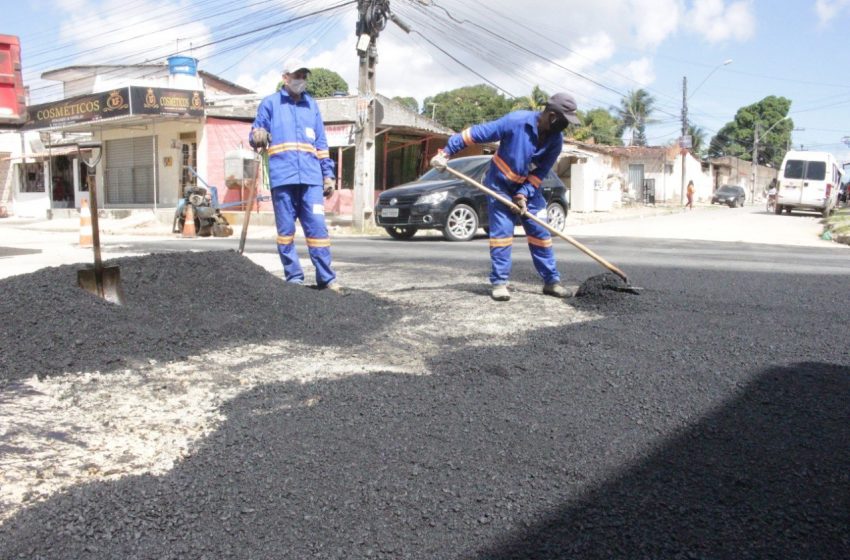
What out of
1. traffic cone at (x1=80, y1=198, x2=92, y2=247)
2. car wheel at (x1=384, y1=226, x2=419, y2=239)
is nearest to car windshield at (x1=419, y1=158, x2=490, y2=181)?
car wheel at (x1=384, y1=226, x2=419, y2=239)

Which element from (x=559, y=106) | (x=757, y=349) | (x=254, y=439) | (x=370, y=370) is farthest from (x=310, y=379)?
(x=559, y=106)

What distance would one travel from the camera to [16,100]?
924 centimetres

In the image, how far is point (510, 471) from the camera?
7.95 feet

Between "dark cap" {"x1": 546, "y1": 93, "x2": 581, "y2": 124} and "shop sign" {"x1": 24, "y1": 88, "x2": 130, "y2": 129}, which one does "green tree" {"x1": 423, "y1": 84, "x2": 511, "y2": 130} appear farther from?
"dark cap" {"x1": 546, "y1": 93, "x2": 581, "y2": 124}

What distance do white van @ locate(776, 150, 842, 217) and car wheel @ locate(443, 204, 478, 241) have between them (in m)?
19.7

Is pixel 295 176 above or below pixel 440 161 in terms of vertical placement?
below

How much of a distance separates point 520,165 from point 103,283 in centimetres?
314

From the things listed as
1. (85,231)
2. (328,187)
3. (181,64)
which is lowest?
(85,231)

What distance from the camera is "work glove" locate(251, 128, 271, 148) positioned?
5430mm

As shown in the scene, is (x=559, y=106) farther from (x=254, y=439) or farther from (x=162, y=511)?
(x=162, y=511)

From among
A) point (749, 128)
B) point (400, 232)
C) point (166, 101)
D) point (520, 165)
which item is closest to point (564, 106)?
point (520, 165)

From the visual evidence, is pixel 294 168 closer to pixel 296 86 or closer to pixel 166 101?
pixel 296 86

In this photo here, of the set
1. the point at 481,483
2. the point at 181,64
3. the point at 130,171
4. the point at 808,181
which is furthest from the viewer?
the point at 808,181

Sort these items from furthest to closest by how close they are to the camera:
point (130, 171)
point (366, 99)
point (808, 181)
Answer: point (808, 181) < point (130, 171) < point (366, 99)
